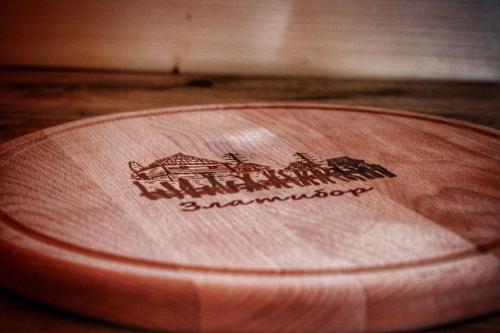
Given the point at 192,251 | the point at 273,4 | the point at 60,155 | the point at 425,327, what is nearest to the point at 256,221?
the point at 192,251

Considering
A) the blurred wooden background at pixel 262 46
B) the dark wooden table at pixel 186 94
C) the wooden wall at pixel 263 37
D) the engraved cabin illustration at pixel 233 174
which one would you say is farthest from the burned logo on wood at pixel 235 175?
the wooden wall at pixel 263 37

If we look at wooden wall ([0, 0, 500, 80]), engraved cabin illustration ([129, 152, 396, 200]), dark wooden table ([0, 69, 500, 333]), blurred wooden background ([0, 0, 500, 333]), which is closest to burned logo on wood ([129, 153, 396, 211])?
engraved cabin illustration ([129, 152, 396, 200])

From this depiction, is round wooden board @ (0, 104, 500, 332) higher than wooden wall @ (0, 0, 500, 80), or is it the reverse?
wooden wall @ (0, 0, 500, 80)

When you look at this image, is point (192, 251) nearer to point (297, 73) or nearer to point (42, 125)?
point (42, 125)

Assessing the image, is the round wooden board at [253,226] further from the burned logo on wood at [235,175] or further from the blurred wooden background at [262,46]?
the blurred wooden background at [262,46]

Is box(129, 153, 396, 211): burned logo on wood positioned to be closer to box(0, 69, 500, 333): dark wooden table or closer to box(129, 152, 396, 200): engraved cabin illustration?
box(129, 152, 396, 200): engraved cabin illustration

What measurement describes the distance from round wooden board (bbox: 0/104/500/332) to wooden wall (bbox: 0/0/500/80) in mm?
1166

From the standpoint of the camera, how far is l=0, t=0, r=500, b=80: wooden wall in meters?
2.21

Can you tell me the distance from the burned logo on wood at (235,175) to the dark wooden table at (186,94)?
635 millimetres

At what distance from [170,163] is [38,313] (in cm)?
38

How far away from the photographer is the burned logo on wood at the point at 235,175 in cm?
84

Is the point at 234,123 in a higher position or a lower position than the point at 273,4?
lower

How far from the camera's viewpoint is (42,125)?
153 centimetres

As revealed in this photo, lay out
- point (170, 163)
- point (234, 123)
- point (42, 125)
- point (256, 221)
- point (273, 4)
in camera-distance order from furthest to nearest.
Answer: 1. point (273, 4)
2. point (42, 125)
3. point (234, 123)
4. point (170, 163)
5. point (256, 221)
